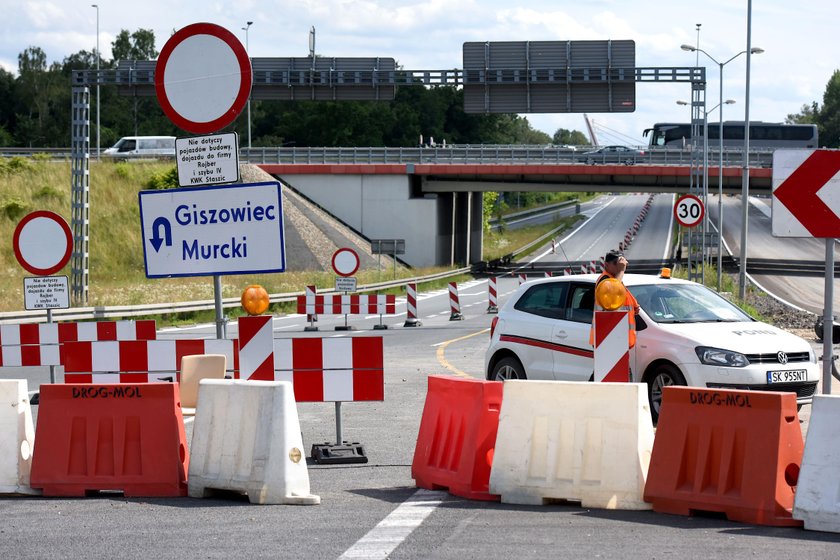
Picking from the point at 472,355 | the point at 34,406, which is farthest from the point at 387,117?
the point at 34,406

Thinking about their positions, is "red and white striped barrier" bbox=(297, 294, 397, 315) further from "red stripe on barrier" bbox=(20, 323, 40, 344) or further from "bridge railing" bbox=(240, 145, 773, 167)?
"bridge railing" bbox=(240, 145, 773, 167)

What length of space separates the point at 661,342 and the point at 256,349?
4.48 meters

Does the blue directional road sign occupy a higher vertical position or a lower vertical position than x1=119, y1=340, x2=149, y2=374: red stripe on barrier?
higher

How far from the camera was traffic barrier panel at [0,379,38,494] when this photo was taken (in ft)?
28.0

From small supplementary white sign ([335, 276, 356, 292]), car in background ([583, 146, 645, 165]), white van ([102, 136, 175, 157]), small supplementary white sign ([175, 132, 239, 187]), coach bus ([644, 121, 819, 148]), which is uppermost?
coach bus ([644, 121, 819, 148])

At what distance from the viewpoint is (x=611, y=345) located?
985 centimetres

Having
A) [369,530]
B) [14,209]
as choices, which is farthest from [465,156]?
[369,530]

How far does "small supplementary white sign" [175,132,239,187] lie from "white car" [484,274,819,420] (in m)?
5.03

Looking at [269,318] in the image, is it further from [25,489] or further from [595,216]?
[595,216]

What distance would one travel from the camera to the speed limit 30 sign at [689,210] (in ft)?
98.2

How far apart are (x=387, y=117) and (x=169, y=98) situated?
396 feet

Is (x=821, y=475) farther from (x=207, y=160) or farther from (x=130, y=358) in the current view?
(x=130, y=358)

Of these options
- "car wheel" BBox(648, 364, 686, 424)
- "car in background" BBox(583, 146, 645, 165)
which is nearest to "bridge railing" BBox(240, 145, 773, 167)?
"car in background" BBox(583, 146, 645, 165)

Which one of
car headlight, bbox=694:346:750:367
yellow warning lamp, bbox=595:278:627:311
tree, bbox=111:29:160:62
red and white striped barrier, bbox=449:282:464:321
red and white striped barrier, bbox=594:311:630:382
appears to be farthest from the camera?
tree, bbox=111:29:160:62
